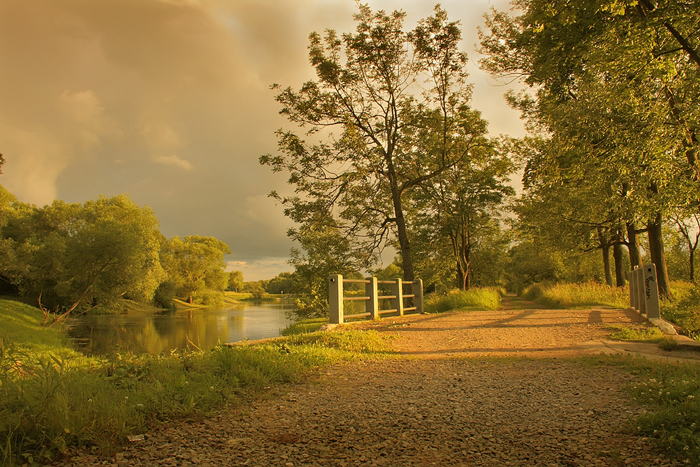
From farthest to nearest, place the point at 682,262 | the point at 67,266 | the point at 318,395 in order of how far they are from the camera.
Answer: the point at 682,262
the point at 67,266
the point at 318,395

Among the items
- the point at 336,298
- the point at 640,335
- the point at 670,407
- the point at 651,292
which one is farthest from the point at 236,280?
the point at 670,407

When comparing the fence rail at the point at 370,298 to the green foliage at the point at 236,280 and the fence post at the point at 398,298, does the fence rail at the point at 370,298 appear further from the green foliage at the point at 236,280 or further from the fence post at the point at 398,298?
the green foliage at the point at 236,280

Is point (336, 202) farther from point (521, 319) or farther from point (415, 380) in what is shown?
point (415, 380)

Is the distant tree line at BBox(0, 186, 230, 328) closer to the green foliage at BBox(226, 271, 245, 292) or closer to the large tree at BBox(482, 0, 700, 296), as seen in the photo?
the green foliage at BBox(226, 271, 245, 292)

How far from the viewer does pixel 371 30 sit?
14.9 metres

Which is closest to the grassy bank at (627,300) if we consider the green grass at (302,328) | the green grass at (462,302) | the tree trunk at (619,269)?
the tree trunk at (619,269)

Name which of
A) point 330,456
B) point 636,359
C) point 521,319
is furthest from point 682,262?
point 330,456

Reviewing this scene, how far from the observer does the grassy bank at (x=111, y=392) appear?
2.49 m

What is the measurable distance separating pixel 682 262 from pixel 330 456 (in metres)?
37.5

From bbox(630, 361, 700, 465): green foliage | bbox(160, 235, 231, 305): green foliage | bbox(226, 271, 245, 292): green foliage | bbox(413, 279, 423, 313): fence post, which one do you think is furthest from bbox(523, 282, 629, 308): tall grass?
bbox(226, 271, 245, 292): green foliage

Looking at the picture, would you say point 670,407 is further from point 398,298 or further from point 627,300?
point 627,300

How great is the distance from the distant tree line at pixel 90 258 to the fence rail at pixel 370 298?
16.6m

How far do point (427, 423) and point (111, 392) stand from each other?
2411mm

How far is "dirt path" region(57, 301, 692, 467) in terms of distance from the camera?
2428mm
